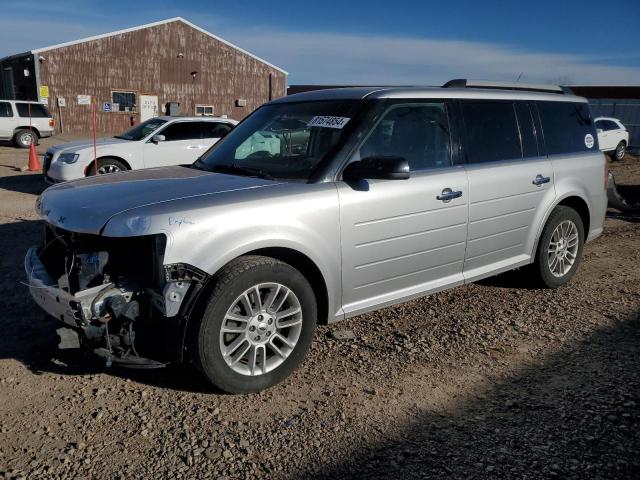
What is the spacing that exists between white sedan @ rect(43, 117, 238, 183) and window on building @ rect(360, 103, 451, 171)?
23.0ft

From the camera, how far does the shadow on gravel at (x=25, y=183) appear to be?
1164 centimetres

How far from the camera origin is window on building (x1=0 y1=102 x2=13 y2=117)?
Answer: 21.7 meters

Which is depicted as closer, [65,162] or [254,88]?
[65,162]

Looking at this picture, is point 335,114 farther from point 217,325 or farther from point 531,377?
point 531,377

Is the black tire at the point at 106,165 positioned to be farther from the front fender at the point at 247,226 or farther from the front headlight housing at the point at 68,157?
the front fender at the point at 247,226

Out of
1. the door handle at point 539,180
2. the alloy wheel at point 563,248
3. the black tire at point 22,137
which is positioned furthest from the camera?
the black tire at point 22,137

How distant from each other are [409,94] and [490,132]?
0.93 metres

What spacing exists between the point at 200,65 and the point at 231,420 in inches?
1331

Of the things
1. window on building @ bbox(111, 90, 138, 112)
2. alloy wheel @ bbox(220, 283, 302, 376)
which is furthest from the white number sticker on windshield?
window on building @ bbox(111, 90, 138, 112)

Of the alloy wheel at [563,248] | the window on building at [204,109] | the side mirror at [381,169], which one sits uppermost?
the window on building at [204,109]

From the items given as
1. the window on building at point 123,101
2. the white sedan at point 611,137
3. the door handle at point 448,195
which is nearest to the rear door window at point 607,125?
the white sedan at point 611,137

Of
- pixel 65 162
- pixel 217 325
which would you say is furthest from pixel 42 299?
pixel 65 162

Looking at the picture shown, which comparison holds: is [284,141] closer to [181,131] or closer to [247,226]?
[247,226]

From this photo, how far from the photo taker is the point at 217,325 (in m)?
3.24
